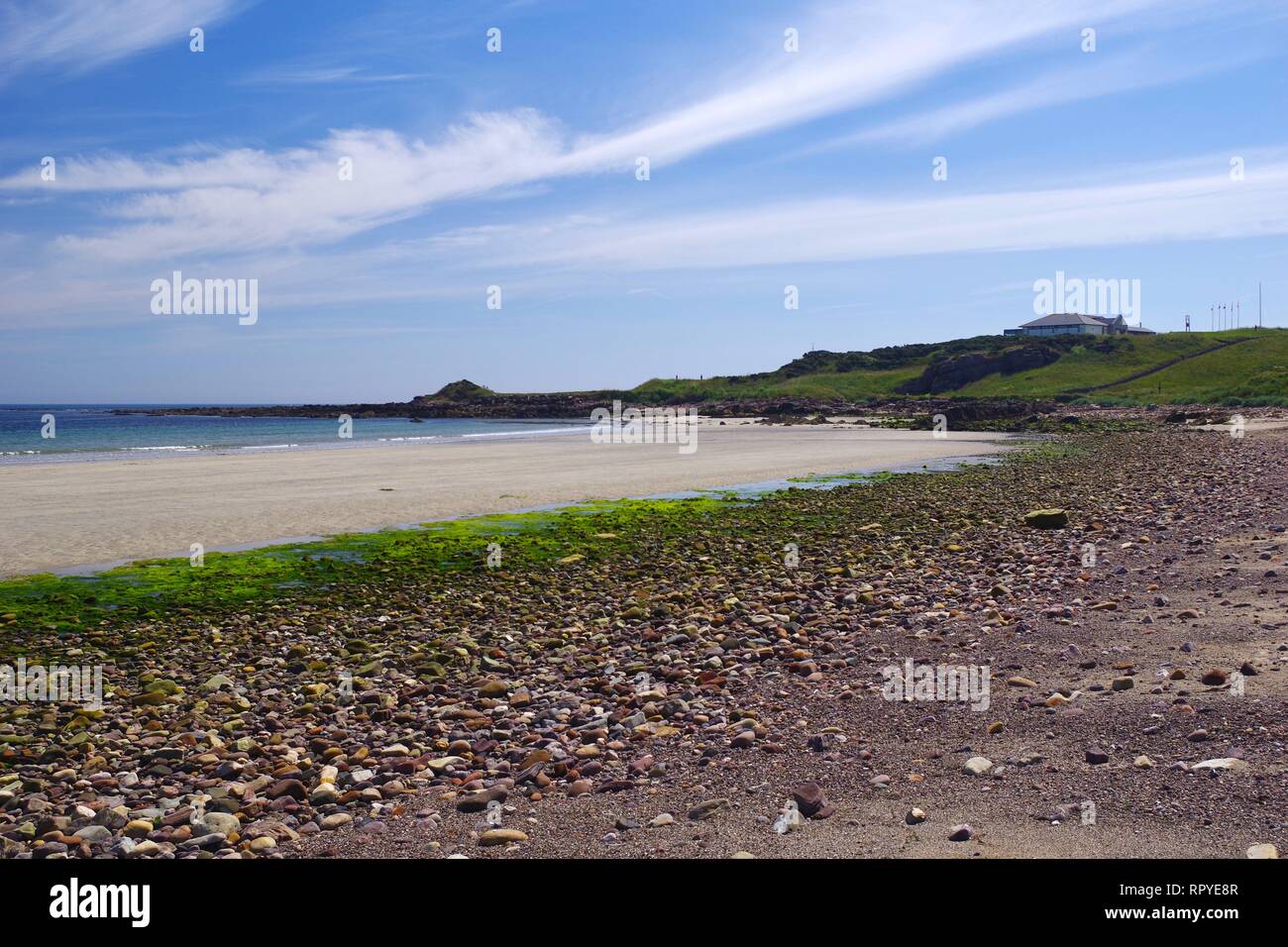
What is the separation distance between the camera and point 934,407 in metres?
106

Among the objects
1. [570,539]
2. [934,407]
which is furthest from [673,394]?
[570,539]

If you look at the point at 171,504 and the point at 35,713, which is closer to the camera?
the point at 35,713

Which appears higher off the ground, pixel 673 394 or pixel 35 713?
pixel 673 394

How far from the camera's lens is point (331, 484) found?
34.2 m

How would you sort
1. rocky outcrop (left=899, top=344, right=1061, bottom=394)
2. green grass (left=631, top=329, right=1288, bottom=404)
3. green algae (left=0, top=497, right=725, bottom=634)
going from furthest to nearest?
rocky outcrop (left=899, top=344, right=1061, bottom=394) < green grass (left=631, top=329, right=1288, bottom=404) < green algae (left=0, top=497, right=725, bottom=634)

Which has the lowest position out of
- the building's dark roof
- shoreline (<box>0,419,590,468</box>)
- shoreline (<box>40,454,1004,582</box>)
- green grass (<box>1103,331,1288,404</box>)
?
shoreline (<box>40,454,1004,582</box>)

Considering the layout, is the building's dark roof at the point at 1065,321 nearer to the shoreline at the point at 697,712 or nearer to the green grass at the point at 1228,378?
the green grass at the point at 1228,378

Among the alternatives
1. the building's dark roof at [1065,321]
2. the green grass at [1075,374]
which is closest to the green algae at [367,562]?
the green grass at [1075,374]

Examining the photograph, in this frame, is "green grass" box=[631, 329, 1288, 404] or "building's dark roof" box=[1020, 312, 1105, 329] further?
"building's dark roof" box=[1020, 312, 1105, 329]

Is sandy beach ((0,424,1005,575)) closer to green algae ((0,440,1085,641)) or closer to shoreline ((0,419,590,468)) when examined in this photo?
green algae ((0,440,1085,641))

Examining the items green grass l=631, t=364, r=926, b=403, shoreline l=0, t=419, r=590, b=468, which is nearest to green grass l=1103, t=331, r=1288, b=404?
green grass l=631, t=364, r=926, b=403

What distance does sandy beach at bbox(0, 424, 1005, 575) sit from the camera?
72.8ft
